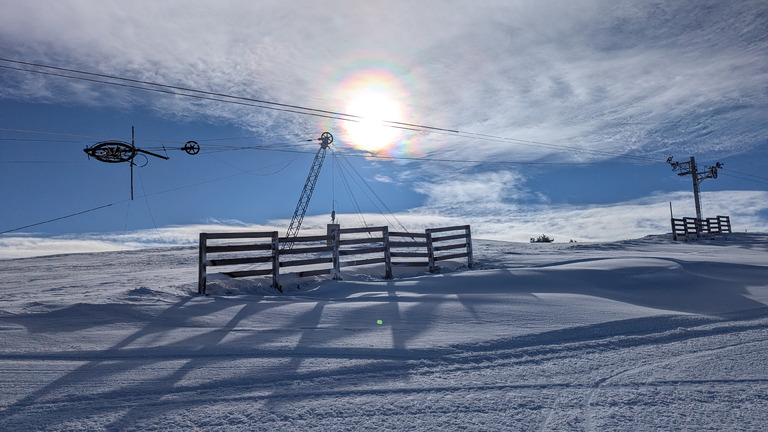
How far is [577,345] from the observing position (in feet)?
16.0

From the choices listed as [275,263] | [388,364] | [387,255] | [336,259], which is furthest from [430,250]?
[388,364]

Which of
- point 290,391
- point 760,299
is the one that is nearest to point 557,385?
point 290,391

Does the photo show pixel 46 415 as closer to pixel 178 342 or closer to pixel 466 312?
pixel 178 342

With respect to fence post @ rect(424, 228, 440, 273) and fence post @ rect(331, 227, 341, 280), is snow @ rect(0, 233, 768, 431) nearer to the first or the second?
fence post @ rect(331, 227, 341, 280)

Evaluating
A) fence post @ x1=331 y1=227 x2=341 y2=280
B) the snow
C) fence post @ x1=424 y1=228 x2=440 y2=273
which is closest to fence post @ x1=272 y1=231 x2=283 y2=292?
fence post @ x1=331 y1=227 x2=341 y2=280

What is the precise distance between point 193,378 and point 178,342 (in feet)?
5.09

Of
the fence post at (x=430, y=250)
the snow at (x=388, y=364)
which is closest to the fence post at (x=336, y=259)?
the fence post at (x=430, y=250)

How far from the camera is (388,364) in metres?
4.17

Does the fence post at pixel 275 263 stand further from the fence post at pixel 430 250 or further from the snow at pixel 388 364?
the fence post at pixel 430 250

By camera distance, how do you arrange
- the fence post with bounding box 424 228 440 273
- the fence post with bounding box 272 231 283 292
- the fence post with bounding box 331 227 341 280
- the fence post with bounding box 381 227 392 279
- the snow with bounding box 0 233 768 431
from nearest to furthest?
1. the snow with bounding box 0 233 768 431
2. the fence post with bounding box 272 231 283 292
3. the fence post with bounding box 331 227 341 280
4. the fence post with bounding box 381 227 392 279
5. the fence post with bounding box 424 228 440 273

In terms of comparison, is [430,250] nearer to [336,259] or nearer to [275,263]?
[336,259]

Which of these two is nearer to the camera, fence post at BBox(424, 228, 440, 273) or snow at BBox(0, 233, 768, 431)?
snow at BBox(0, 233, 768, 431)

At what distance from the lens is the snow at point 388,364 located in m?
2.98

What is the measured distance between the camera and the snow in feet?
9.78
